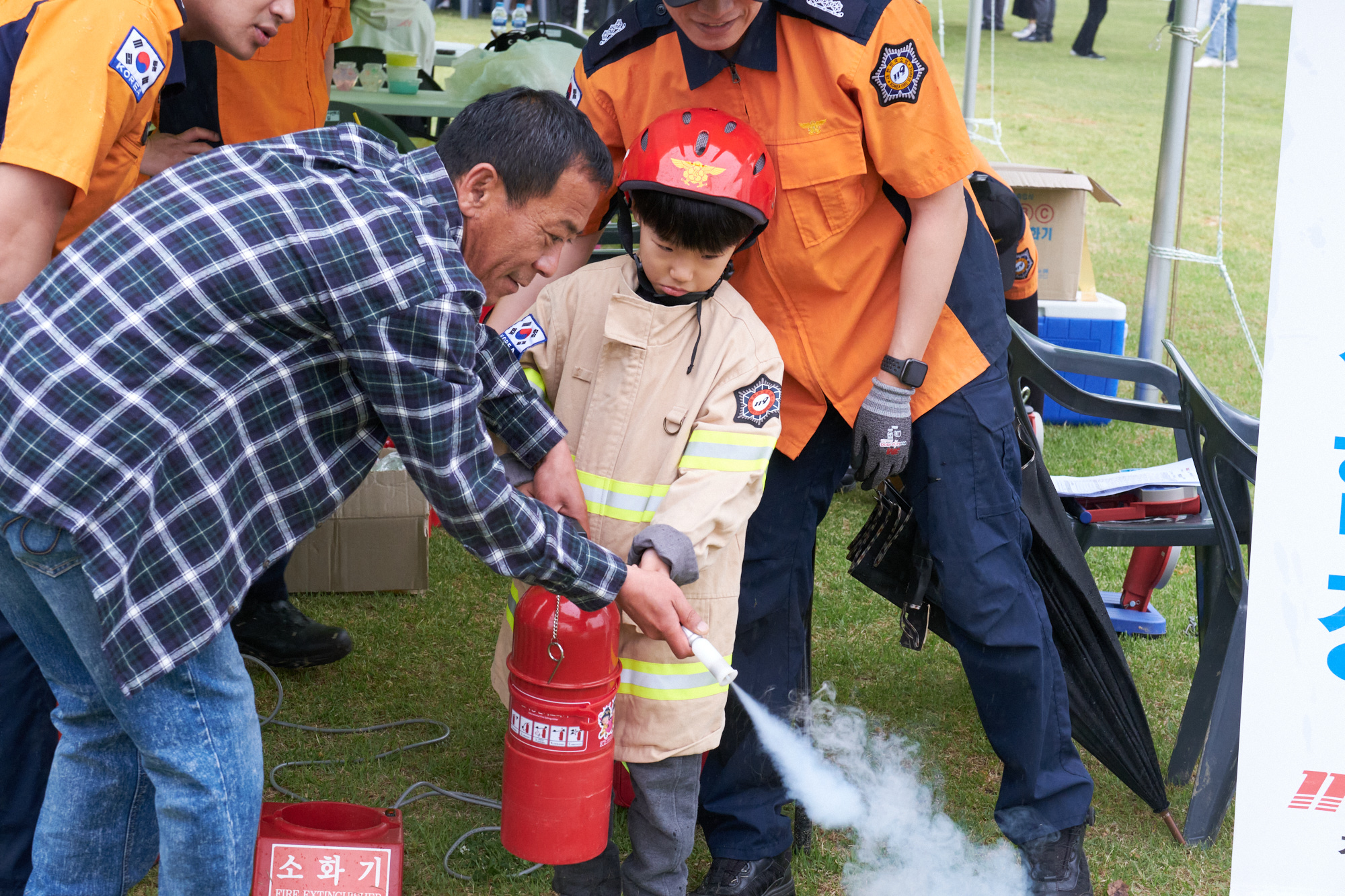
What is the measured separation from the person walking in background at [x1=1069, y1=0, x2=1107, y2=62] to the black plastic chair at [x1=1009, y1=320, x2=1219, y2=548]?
20.3 metres

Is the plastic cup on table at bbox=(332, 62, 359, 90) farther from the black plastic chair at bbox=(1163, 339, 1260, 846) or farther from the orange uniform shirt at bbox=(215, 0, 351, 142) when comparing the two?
the black plastic chair at bbox=(1163, 339, 1260, 846)

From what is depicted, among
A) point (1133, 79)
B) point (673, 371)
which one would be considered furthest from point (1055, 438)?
point (1133, 79)

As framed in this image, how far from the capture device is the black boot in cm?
379

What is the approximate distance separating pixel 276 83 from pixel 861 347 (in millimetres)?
2091

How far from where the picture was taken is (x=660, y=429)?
2.46m

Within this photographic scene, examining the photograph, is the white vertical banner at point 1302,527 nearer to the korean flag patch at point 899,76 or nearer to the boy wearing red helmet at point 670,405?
the korean flag patch at point 899,76

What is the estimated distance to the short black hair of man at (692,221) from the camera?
2352mm

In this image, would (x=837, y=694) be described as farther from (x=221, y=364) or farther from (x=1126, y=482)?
(x=221, y=364)

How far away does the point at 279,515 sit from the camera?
204cm

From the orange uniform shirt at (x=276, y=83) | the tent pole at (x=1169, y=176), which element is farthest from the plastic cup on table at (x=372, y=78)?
the tent pole at (x=1169, y=176)

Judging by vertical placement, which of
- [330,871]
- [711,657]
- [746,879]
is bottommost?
[746,879]

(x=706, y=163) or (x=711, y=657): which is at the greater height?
(x=706, y=163)

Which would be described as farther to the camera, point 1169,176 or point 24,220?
point 1169,176

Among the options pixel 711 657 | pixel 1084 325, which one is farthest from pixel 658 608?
pixel 1084 325
